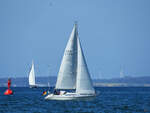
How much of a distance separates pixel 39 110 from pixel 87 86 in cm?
1427

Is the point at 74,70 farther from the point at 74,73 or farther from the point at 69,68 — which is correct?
the point at 69,68

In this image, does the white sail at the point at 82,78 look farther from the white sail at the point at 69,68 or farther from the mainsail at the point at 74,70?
the white sail at the point at 69,68

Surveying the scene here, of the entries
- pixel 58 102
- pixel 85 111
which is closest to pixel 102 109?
pixel 85 111

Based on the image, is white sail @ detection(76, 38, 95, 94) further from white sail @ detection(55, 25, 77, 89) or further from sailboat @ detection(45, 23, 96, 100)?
white sail @ detection(55, 25, 77, 89)

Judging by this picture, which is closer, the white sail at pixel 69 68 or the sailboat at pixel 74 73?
the sailboat at pixel 74 73

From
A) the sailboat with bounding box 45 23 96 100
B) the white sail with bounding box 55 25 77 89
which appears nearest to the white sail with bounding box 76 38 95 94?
the sailboat with bounding box 45 23 96 100

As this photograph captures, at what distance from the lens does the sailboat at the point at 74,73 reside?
85.2m

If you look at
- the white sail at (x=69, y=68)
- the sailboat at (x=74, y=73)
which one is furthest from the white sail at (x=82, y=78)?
the white sail at (x=69, y=68)

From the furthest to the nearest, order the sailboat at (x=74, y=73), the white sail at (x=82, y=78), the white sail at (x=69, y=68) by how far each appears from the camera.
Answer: the white sail at (x=69, y=68) → the sailboat at (x=74, y=73) → the white sail at (x=82, y=78)

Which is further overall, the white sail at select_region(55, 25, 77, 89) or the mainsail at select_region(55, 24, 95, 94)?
the white sail at select_region(55, 25, 77, 89)

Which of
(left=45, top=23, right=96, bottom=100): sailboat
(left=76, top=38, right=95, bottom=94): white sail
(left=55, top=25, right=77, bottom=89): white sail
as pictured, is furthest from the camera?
(left=55, top=25, right=77, bottom=89): white sail

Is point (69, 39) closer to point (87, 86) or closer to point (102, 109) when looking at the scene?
point (87, 86)

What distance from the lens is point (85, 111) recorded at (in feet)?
235

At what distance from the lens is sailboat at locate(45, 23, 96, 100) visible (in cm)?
8519
